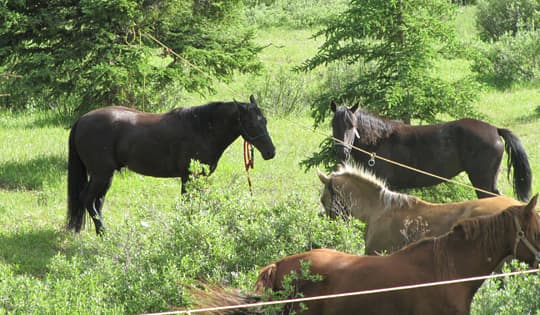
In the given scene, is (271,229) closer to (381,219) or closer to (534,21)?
(381,219)

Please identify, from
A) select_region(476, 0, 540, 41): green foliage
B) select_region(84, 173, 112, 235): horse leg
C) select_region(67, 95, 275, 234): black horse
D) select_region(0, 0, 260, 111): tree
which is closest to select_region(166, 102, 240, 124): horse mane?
select_region(67, 95, 275, 234): black horse

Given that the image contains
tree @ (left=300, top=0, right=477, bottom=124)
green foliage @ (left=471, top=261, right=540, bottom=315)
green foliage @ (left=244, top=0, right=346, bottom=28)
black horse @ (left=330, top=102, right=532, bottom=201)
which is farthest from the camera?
green foliage @ (left=244, top=0, right=346, bottom=28)

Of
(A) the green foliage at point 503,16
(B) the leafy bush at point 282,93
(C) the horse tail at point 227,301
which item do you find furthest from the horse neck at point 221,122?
(A) the green foliage at point 503,16

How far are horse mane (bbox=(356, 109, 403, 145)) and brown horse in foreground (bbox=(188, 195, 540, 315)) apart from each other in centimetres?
506

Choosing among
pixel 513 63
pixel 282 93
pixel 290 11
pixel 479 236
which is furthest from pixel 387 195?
pixel 290 11

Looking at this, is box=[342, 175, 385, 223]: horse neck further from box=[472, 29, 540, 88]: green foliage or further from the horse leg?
box=[472, 29, 540, 88]: green foliage

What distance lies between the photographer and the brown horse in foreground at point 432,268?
5.54 meters

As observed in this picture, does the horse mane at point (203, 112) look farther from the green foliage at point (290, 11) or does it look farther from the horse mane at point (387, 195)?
the green foliage at point (290, 11)

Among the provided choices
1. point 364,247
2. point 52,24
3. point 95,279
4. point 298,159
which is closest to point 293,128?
point 298,159

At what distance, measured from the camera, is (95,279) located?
7.13 meters

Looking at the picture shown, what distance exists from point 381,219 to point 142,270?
2.42 m

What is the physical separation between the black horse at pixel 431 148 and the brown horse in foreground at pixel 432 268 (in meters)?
4.69

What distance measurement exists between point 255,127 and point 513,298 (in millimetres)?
5184

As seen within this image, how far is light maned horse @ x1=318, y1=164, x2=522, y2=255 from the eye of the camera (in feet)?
25.5
